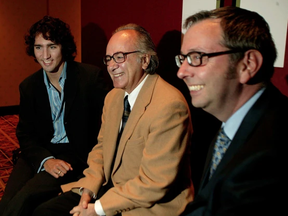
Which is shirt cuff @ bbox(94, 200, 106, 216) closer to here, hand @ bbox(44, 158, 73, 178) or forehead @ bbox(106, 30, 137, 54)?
hand @ bbox(44, 158, 73, 178)

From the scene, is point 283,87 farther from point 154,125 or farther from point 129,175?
point 129,175

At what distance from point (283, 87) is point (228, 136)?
67 centimetres

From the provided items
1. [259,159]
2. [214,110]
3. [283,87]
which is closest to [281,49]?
[283,87]

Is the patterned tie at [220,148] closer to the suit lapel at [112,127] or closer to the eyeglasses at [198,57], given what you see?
the eyeglasses at [198,57]

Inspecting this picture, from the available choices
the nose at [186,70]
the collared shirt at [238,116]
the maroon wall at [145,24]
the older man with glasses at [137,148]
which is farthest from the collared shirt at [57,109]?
the collared shirt at [238,116]

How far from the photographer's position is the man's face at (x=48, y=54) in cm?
227

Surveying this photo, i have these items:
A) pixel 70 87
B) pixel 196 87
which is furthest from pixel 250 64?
pixel 70 87

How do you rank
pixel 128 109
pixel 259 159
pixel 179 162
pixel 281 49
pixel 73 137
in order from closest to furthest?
pixel 259 159 → pixel 179 162 → pixel 281 49 → pixel 128 109 → pixel 73 137

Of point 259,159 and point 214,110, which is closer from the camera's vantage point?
point 259,159

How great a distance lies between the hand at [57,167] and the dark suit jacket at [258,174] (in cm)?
135

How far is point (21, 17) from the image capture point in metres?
5.55

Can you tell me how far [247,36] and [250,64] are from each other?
3.9 inches

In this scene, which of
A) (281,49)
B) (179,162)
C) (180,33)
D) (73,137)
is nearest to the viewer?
(179,162)

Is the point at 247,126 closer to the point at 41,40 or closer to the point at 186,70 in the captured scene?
the point at 186,70
